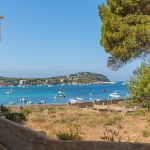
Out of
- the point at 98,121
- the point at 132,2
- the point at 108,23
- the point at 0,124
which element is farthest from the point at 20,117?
the point at 0,124

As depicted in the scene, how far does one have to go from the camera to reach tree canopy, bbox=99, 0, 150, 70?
19.8 meters

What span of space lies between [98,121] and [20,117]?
420 cm

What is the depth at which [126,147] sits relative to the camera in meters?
6.42

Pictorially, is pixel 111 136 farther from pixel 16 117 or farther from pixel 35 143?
pixel 35 143

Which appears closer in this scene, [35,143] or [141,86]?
[35,143]

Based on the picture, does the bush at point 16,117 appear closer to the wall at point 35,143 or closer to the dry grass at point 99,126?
the dry grass at point 99,126

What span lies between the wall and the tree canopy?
40.5 ft

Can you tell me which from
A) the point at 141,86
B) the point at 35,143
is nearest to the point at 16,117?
the point at 141,86

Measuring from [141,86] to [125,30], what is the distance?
6954 millimetres

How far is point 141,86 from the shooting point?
13844 millimetres

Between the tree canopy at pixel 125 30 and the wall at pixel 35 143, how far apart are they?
40.5ft

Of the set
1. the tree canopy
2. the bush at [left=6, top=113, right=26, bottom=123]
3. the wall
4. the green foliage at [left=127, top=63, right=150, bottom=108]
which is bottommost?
the bush at [left=6, top=113, right=26, bottom=123]

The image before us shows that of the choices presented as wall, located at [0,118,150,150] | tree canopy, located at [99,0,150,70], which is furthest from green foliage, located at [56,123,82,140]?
wall, located at [0,118,150,150]

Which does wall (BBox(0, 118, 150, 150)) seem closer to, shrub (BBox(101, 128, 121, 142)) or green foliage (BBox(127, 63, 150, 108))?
green foliage (BBox(127, 63, 150, 108))
